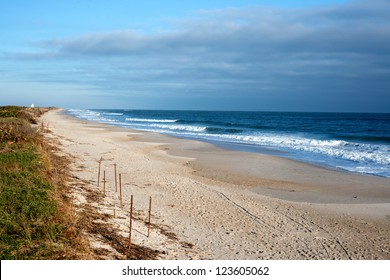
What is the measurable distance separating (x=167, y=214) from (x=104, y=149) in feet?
43.6

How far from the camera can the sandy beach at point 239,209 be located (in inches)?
297

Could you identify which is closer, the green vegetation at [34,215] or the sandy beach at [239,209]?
the green vegetation at [34,215]

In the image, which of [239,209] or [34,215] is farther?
[239,209]

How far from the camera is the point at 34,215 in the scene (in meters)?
7.41

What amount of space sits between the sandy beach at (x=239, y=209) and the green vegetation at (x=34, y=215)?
623 mm

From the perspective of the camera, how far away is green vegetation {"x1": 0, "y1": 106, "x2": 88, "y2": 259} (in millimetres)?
5945

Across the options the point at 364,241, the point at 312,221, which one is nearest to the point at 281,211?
the point at 312,221

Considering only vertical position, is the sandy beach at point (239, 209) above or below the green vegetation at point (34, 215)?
below

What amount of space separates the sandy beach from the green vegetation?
0.62 m

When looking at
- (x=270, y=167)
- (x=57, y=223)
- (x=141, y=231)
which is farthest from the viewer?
(x=270, y=167)

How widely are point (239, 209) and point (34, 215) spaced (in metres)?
5.42

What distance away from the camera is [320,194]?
12.6 meters

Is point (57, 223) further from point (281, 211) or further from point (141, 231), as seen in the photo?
point (281, 211)

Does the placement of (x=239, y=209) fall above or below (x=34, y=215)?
below
